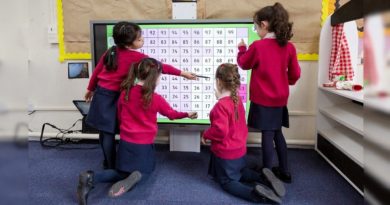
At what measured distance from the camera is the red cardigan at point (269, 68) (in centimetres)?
171

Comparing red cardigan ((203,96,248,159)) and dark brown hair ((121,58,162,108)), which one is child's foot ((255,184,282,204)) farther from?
dark brown hair ((121,58,162,108))

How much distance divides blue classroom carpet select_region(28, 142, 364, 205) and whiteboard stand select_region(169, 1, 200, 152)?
0.05m

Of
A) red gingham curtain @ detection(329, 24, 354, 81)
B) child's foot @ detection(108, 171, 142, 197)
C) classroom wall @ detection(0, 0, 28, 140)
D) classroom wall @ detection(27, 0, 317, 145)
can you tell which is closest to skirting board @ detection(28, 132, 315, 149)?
classroom wall @ detection(27, 0, 317, 145)

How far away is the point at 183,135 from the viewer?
2365 mm

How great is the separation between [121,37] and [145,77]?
264 millimetres

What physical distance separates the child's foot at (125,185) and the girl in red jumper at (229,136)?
0.42 meters

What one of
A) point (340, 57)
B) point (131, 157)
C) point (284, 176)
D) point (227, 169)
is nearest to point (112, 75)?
point (131, 157)

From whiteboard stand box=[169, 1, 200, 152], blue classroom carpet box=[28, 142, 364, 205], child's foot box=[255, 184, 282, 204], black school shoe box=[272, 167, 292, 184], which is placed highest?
whiteboard stand box=[169, 1, 200, 152]

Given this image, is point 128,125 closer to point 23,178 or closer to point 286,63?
point 286,63

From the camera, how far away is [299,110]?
2482mm

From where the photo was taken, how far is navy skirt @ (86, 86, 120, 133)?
1.82 meters

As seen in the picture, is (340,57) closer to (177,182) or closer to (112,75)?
(177,182)

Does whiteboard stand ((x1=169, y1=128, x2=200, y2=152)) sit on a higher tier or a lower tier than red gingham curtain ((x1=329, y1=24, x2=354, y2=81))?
lower

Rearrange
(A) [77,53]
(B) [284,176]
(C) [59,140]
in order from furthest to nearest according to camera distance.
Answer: (C) [59,140], (A) [77,53], (B) [284,176]
